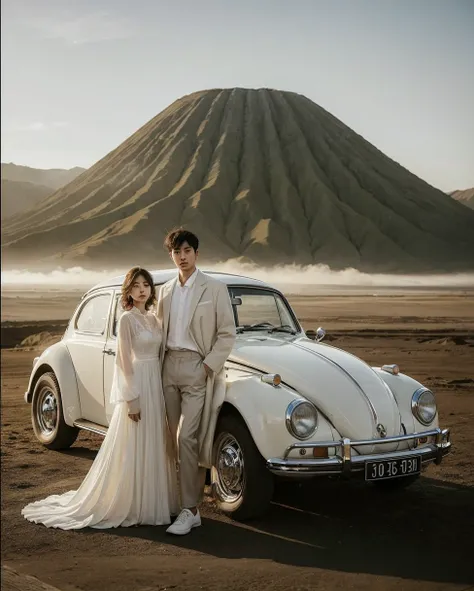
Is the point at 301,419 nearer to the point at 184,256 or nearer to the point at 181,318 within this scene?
the point at 181,318

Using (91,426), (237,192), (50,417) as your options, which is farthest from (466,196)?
(237,192)

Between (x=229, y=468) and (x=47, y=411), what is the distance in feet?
9.62

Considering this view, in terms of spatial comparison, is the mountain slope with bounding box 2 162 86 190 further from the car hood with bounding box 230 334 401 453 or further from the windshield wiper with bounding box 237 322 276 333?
the car hood with bounding box 230 334 401 453

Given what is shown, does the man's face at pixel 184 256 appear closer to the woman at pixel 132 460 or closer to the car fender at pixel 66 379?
the woman at pixel 132 460

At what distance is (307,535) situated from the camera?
4738 millimetres

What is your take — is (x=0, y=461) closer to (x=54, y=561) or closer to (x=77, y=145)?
(x=54, y=561)

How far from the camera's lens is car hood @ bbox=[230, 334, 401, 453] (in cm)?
479

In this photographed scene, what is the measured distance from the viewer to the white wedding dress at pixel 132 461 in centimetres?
498

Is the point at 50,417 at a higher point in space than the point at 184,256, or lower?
lower

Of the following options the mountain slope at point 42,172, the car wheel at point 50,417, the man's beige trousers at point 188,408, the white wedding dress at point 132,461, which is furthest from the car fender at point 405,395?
the mountain slope at point 42,172

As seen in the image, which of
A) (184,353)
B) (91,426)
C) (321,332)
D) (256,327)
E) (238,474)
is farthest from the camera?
(91,426)

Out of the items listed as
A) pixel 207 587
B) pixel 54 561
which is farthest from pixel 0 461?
pixel 207 587

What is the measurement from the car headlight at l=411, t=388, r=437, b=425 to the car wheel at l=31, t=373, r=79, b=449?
343 cm

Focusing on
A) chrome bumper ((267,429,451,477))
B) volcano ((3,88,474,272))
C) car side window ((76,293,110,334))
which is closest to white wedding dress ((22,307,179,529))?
chrome bumper ((267,429,451,477))
